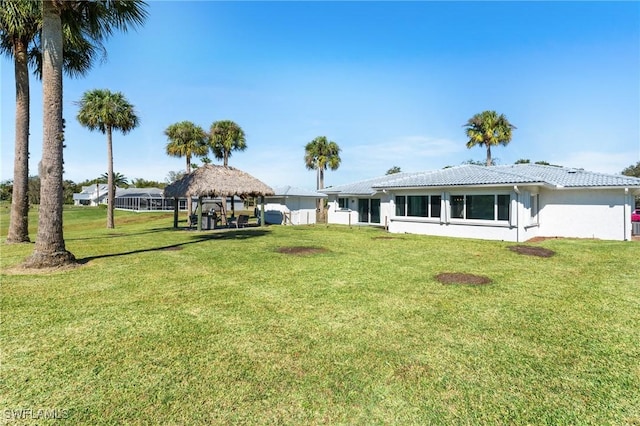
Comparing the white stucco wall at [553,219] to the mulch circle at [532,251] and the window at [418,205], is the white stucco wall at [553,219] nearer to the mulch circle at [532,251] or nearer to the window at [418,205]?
the window at [418,205]

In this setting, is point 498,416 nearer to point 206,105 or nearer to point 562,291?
point 562,291

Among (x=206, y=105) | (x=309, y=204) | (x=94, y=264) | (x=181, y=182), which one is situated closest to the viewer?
(x=94, y=264)

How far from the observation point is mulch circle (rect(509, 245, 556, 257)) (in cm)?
1160

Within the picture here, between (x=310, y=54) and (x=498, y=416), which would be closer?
(x=498, y=416)

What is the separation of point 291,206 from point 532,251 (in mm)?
18204

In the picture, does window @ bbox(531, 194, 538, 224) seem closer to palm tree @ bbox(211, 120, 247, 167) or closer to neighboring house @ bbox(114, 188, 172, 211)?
palm tree @ bbox(211, 120, 247, 167)

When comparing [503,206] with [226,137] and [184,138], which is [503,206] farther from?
[184,138]

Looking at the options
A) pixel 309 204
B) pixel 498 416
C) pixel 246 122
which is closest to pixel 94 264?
pixel 498 416

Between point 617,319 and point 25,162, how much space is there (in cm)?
1843

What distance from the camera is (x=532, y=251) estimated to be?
12195mm

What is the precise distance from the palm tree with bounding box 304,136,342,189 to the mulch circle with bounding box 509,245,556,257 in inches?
1116

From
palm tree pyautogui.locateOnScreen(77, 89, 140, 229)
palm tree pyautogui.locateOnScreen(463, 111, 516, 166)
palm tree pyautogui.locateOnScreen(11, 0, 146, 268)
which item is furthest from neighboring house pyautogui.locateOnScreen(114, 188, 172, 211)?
palm tree pyautogui.locateOnScreen(11, 0, 146, 268)

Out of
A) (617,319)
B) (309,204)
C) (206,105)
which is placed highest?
(206,105)

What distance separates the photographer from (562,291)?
23.1 feet
